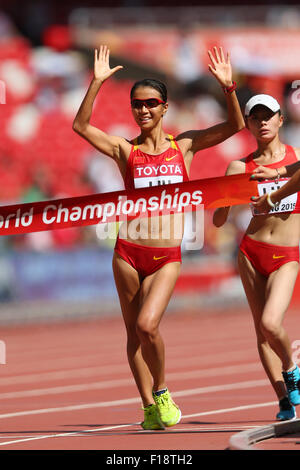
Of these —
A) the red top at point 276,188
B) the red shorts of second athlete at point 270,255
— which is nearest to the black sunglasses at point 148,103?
the red top at point 276,188

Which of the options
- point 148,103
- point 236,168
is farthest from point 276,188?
point 148,103

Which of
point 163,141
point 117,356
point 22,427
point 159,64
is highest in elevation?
point 159,64

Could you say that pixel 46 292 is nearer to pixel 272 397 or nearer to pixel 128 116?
pixel 128 116

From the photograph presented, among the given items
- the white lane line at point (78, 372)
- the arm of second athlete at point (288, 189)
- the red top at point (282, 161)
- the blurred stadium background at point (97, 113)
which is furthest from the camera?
the blurred stadium background at point (97, 113)

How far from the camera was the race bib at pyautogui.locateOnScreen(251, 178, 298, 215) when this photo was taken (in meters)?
7.89

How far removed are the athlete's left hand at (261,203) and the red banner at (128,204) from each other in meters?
0.07

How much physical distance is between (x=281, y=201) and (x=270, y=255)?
414 millimetres

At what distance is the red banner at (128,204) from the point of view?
7.88 metres

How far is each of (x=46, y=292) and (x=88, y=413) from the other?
40.8 feet

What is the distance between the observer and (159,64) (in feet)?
108

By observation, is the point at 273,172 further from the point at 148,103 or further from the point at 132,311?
the point at 132,311

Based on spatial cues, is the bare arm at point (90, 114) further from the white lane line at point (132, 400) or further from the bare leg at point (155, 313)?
the white lane line at point (132, 400)

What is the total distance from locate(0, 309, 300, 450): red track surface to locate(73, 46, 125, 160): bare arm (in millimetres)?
2098
